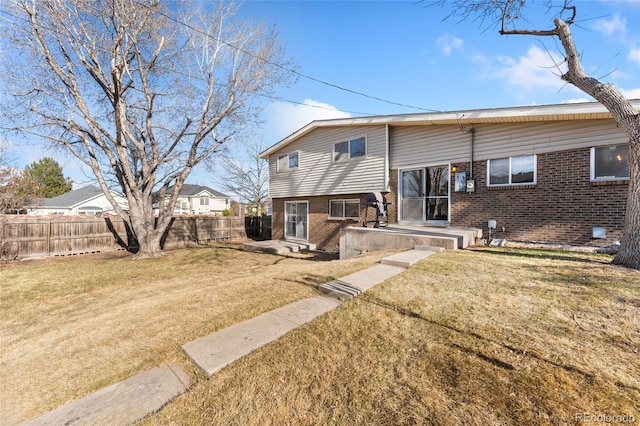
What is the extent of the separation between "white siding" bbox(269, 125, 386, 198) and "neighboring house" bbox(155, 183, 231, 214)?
86.7 ft

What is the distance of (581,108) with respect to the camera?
641cm

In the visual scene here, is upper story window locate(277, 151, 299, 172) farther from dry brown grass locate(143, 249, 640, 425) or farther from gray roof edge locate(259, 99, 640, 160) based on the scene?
dry brown grass locate(143, 249, 640, 425)

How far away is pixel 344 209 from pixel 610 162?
819 cm

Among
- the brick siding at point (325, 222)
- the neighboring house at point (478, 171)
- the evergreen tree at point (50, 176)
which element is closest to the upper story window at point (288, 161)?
the neighboring house at point (478, 171)

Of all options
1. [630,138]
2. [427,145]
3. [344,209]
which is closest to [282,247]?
[344,209]

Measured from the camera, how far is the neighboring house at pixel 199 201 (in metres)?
38.1

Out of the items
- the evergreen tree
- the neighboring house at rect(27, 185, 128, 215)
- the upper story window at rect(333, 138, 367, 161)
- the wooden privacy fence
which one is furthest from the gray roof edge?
the evergreen tree

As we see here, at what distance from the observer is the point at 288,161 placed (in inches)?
562

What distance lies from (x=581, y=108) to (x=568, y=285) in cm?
518

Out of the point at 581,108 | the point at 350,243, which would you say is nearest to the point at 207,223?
the point at 350,243

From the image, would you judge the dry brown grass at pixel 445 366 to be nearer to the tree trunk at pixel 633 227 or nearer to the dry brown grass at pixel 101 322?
the dry brown grass at pixel 101 322

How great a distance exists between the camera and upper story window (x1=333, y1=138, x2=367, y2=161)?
440 inches

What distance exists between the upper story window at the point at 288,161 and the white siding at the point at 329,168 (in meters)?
0.21

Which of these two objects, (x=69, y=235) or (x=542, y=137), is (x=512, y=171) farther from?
(x=69, y=235)
